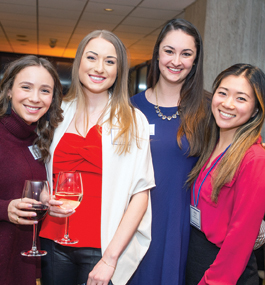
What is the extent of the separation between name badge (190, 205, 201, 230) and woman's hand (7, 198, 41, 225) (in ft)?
2.67

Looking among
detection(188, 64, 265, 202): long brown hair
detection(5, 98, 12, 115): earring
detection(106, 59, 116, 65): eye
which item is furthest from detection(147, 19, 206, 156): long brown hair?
detection(5, 98, 12, 115): earring

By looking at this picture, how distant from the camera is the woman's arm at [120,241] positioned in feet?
4.99

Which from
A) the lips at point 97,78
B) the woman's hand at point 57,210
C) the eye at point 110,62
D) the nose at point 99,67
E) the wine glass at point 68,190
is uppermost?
the eye at point 110,62

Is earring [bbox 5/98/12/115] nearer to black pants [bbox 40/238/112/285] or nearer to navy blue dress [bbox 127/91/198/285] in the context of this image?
black pants [bbox 40/238/112/285]

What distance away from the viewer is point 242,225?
1.49 meters

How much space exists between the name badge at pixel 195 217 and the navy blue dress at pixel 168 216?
2.3 inches

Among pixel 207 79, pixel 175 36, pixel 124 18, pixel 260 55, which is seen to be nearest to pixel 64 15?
pixel 124 18

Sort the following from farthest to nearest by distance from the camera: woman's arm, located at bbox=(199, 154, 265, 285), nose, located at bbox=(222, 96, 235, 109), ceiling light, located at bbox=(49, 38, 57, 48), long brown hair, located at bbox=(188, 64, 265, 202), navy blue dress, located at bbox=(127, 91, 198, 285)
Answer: ceiling light, located at bbox=(49, 38, 57, 48)
navy blue dress, located at bbox=(127, 91, 198, 285)
nose, located at bbox=(222, 96, 235, 109)
long brown hair, located at bbox=(188, 64, 265, 202)
woman's arm, located at bbox=(199, 154, 265, 285)

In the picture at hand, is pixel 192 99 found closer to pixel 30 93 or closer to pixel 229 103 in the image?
pixel 229 103

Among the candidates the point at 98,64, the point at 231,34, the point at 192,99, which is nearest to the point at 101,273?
the point at 98,64

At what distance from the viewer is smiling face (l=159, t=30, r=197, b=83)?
198 centimetres

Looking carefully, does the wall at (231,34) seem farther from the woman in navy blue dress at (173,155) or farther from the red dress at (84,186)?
the red dress at (84,186)

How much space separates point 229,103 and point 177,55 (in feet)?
1.56

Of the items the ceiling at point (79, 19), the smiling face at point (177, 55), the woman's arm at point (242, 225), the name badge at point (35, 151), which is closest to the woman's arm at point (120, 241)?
the woman's arm at point (242, 225)
